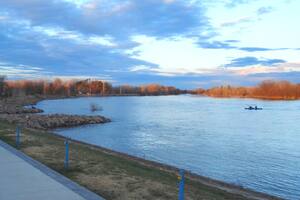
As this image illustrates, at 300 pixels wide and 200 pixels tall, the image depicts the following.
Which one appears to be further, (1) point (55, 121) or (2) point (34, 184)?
(1) point (55, 121)

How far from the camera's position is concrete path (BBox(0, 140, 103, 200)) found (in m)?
7.52

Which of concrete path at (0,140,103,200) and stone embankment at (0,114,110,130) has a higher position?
concrete path at (0,140,103,200)

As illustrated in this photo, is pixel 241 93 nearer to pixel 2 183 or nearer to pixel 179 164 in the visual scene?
pixel 179 164

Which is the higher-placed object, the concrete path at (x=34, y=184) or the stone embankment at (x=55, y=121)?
the concrete path at (x=34, y=184)

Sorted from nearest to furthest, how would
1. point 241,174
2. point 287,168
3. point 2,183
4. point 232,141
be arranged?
point 2,183, point 241,174, point 287,168, point 232,141

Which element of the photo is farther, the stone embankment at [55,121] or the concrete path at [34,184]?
the stone embankment at [55,121]

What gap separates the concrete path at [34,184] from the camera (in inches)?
296

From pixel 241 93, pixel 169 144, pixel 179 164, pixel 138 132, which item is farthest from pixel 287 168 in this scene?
pixel 241 93

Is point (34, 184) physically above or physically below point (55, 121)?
above

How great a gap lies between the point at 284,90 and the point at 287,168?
15365 centimetres

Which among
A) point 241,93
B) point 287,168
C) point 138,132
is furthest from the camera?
point 241,93

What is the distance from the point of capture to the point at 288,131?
38750mm

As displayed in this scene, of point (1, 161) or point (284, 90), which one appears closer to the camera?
point (1, 161)

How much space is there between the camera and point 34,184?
845cm
